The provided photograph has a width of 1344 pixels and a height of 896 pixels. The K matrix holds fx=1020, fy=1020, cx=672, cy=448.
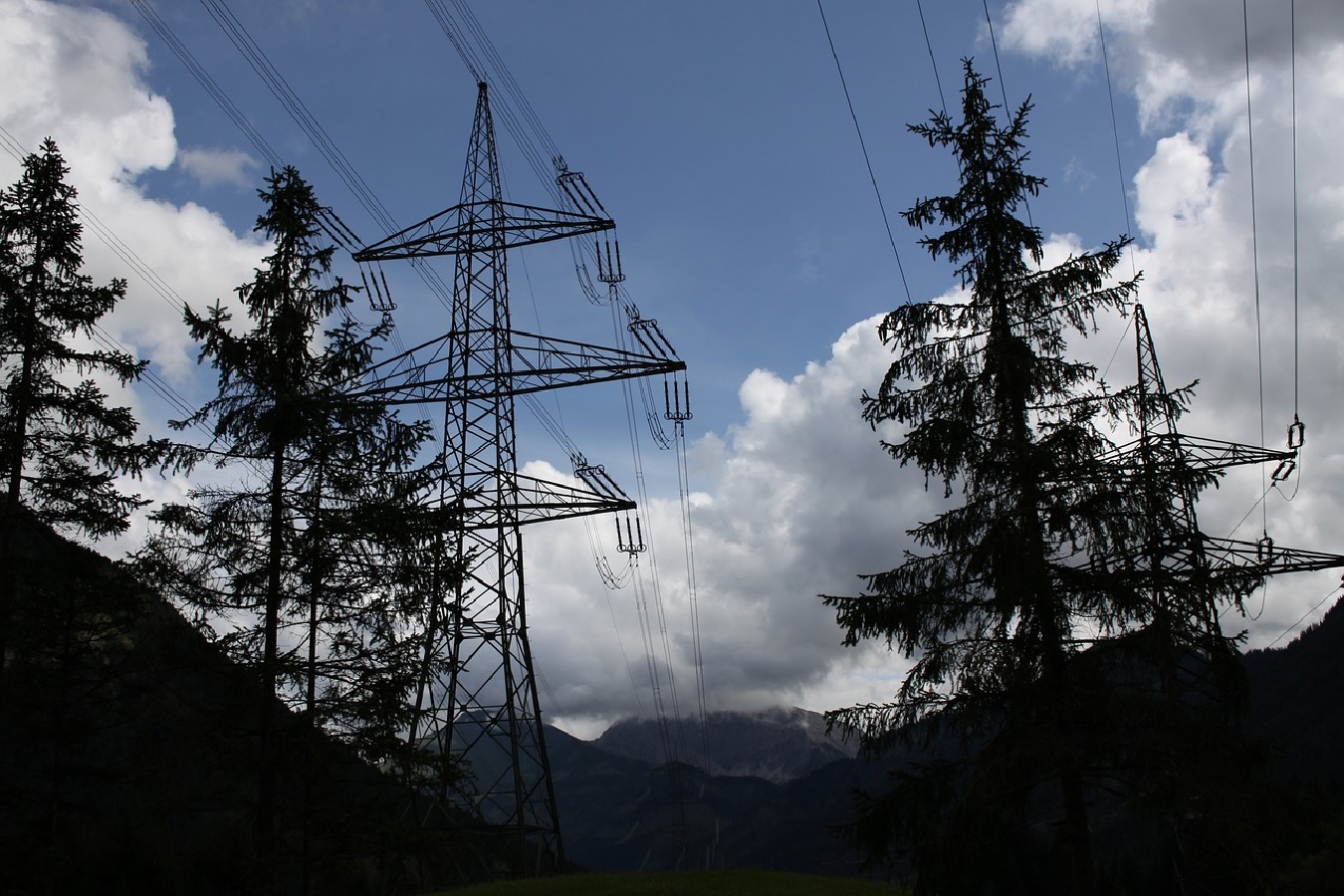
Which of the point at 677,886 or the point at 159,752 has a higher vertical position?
the point at 159,752

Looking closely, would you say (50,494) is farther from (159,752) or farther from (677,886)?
(677,886)

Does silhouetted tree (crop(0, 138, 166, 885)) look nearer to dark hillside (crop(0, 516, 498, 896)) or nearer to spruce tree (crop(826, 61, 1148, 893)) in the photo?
dark hillside (crop(0, 516, 498, 896))

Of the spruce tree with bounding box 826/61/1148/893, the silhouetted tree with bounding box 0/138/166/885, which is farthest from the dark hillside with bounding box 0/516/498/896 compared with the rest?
the spruce tree with bounding box 826/61/1148/893

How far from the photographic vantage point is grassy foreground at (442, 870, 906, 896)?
65.5 feet

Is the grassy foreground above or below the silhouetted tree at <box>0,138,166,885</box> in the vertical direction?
below

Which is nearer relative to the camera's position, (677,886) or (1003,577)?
(1003,577)

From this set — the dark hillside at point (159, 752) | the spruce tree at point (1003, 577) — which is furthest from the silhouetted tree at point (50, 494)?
the spruce tree at point (1003, 577)

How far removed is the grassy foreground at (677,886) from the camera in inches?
786

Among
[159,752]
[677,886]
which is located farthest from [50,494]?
[677,886]

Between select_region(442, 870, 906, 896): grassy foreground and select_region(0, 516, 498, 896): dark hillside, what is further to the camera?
select_region(442, 870, 906, 896): grassy foreground

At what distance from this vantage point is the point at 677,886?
20984 millimetres

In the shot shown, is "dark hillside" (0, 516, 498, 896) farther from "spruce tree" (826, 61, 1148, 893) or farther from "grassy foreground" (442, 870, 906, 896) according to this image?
"spruce tree" (826, 61, 1148, 893)

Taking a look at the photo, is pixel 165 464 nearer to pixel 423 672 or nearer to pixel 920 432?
pixel 423 672

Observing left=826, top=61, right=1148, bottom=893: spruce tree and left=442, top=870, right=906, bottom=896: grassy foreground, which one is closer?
left=826, top=61, right=1148, bottom=893: spruce tree
